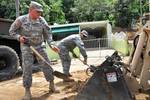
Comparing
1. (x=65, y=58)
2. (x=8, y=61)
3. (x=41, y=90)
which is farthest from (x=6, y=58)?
(x=41, y=90)

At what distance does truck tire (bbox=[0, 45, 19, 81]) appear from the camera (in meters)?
12.6

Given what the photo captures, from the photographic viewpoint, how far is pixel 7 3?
113 ft

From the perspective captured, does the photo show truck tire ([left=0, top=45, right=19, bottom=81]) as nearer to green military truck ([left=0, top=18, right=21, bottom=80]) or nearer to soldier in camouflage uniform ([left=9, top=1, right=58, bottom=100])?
green military truck ([left=0, top=18, right=21, bottom=80])

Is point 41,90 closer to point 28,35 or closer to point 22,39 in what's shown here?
point 28,35

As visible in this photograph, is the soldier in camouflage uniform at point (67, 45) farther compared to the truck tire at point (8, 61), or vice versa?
the truck tire at point (8, 61)

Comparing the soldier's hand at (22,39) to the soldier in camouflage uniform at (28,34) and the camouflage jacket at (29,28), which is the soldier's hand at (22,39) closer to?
the soldier in camouflage uniform at (28,34)

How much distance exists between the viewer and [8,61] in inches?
502

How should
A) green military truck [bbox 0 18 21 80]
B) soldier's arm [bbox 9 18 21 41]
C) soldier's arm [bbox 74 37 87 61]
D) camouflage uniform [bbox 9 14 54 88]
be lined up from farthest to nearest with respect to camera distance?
green military truck [bbox 0 18 21 80], soldier's arm [bbox 74 37 87 61], camouflage uniform [bbox 9 14 54 88], soldier's arm [bbox 9 18 21 41]

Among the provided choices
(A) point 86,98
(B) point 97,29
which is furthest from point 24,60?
(B) point 97,29

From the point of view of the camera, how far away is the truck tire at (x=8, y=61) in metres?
12.6

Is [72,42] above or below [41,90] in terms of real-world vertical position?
above

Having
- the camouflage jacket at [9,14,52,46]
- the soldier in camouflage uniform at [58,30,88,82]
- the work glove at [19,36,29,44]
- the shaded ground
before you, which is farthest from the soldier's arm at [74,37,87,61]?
the work glove at [19,36,29,44]

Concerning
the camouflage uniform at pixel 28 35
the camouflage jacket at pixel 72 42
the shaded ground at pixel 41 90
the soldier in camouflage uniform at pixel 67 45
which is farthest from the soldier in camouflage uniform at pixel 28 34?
the soldier in camouflage uniform at pixel 67 45

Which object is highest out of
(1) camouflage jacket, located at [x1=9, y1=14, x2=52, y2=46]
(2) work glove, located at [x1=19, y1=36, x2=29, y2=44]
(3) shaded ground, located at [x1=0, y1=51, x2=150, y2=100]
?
(1) camouflage jacket, located at [x1=9, y1=14, x2=52, y2=46]
